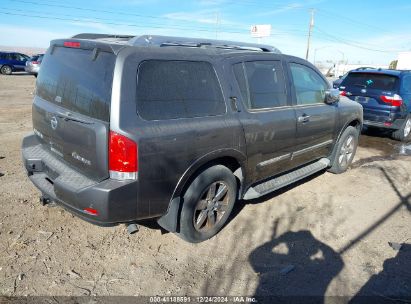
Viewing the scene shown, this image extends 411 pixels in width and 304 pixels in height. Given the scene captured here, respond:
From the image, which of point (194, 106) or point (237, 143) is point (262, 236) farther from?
point (194, 106)

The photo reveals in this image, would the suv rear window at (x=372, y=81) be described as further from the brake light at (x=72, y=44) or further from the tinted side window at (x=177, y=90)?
the brake light at (x=72, y=44)

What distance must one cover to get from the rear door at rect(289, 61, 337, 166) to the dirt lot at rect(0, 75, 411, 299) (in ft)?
2.27

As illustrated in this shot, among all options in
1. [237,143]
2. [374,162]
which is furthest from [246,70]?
[374,162]

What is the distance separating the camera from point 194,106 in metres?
3.27

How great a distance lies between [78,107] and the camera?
308cm

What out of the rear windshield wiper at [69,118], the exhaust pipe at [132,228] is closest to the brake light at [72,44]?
Answer: the rear windshield wiper at [69,118]

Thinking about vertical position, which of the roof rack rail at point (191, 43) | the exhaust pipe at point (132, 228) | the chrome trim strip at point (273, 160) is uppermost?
the roof rack rail at point (191, 43)

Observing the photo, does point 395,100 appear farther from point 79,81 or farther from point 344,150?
point 79,81

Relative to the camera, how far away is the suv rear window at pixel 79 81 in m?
2.85

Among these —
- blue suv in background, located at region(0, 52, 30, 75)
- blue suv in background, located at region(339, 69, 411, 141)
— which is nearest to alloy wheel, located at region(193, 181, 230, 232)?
blue suv in background, located at region(339, 69, 411, 141)

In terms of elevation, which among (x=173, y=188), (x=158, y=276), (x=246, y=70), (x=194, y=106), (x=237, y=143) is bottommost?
(x=158, y=276)

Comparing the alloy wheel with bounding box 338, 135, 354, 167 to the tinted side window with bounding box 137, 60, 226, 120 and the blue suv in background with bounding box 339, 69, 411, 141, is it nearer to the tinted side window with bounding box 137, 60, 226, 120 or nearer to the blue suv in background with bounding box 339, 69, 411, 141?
the blue suv in background with bounding box 339, 69, 411, 141

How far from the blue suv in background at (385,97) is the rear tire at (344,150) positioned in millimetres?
2466

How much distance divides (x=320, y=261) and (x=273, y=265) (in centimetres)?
48
